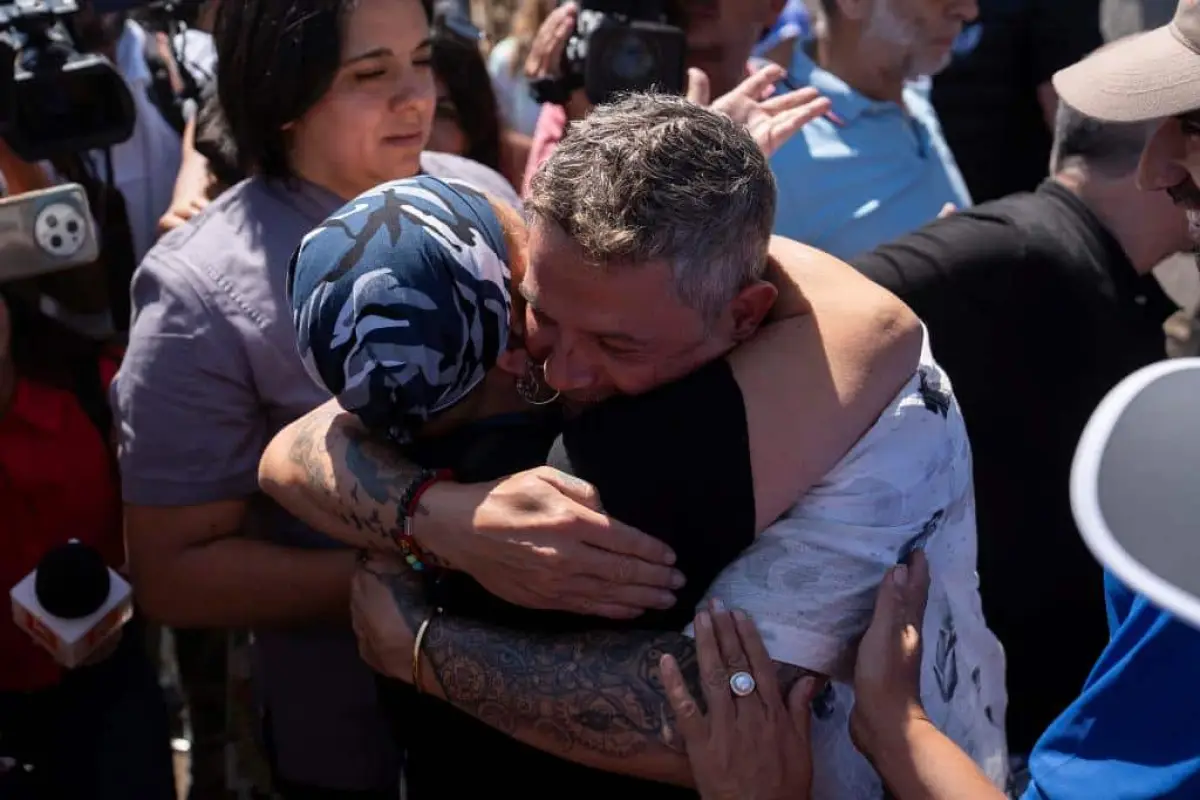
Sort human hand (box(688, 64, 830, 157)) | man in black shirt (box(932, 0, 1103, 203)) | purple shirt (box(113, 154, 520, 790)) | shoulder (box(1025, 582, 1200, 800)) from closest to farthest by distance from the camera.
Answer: shoulder (box(1025, 582, 1200, 800)) < purple shirt (box(113, 154, 520, 790)) < human hand (box(688, 64, 830, 157)) < man in black shirt (box(932, 0, 1103, 203))

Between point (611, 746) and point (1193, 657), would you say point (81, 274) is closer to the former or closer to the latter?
point (611, 746)

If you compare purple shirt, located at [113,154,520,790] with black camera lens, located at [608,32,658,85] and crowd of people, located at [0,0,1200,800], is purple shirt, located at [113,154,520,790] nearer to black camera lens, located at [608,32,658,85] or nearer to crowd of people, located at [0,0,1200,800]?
crowd of people, located at [0,0,1200,800]

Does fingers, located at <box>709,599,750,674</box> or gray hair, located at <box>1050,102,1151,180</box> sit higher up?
gray hair, located at <box>1050,102,1151,180</box>

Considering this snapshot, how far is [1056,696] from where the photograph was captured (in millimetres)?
2074

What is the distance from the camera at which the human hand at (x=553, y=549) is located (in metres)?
1.27

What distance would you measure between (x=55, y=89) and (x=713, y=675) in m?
1.59

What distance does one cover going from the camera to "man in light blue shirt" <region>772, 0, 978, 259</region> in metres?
2.58

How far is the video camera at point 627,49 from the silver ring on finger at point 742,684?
146cm

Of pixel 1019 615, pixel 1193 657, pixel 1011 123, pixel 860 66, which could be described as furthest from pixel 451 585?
pixel 1011 123

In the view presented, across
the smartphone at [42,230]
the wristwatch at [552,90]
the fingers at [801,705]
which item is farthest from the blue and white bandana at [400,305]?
the wristwatch at [552,90]

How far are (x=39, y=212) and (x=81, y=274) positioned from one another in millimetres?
732

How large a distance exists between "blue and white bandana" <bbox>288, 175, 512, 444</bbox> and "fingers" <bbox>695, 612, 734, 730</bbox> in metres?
0.35

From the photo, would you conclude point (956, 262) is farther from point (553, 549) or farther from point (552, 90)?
point (552, 90)

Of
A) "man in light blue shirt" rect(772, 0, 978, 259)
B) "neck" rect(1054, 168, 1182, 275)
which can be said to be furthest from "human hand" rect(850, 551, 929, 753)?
"man in light blue shirt" rect(772, 0, 978, 259)
